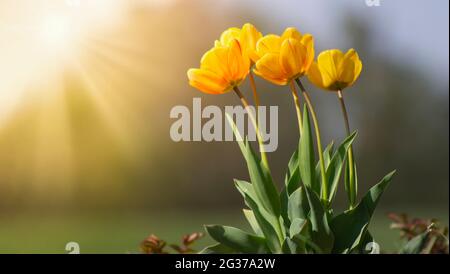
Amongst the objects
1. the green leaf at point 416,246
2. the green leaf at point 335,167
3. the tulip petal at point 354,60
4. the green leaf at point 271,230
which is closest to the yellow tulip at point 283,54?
the tulip petal at point 354,60

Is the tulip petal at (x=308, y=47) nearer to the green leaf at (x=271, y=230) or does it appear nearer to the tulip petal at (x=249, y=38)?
the tulip petal at (x=249, y=38)

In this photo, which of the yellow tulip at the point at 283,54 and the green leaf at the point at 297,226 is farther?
the yellow tulip at the point at 283,54

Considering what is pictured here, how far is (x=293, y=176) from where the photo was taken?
1.39 m

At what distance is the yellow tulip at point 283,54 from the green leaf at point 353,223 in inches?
14.1

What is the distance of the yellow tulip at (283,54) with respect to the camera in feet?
4.25

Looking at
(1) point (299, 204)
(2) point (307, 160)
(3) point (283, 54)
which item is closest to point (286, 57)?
(3) point (283, 54)

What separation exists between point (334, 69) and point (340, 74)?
0.08 feet

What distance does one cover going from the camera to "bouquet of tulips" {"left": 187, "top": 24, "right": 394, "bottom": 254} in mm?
1252

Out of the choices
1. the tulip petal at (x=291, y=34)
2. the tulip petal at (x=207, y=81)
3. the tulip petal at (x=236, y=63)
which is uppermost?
the tulip petal at (x=291, y=34)

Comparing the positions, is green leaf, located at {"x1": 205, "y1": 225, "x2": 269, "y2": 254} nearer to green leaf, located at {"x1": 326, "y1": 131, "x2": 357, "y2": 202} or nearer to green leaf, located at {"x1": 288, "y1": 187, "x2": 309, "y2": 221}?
green leaf, located at {"x1": 288, "y1": 187, "x2": 309, "y2": 221}

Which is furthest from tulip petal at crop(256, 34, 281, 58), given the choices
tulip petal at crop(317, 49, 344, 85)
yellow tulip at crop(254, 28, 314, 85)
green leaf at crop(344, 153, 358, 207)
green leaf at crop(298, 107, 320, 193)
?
green leaf at crop(344, 153, 358, 207)

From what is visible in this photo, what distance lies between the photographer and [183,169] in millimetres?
4352

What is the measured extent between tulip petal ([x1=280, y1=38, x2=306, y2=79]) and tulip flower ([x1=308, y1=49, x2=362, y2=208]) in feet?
0.18

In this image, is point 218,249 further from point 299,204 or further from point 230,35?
point 230,35
